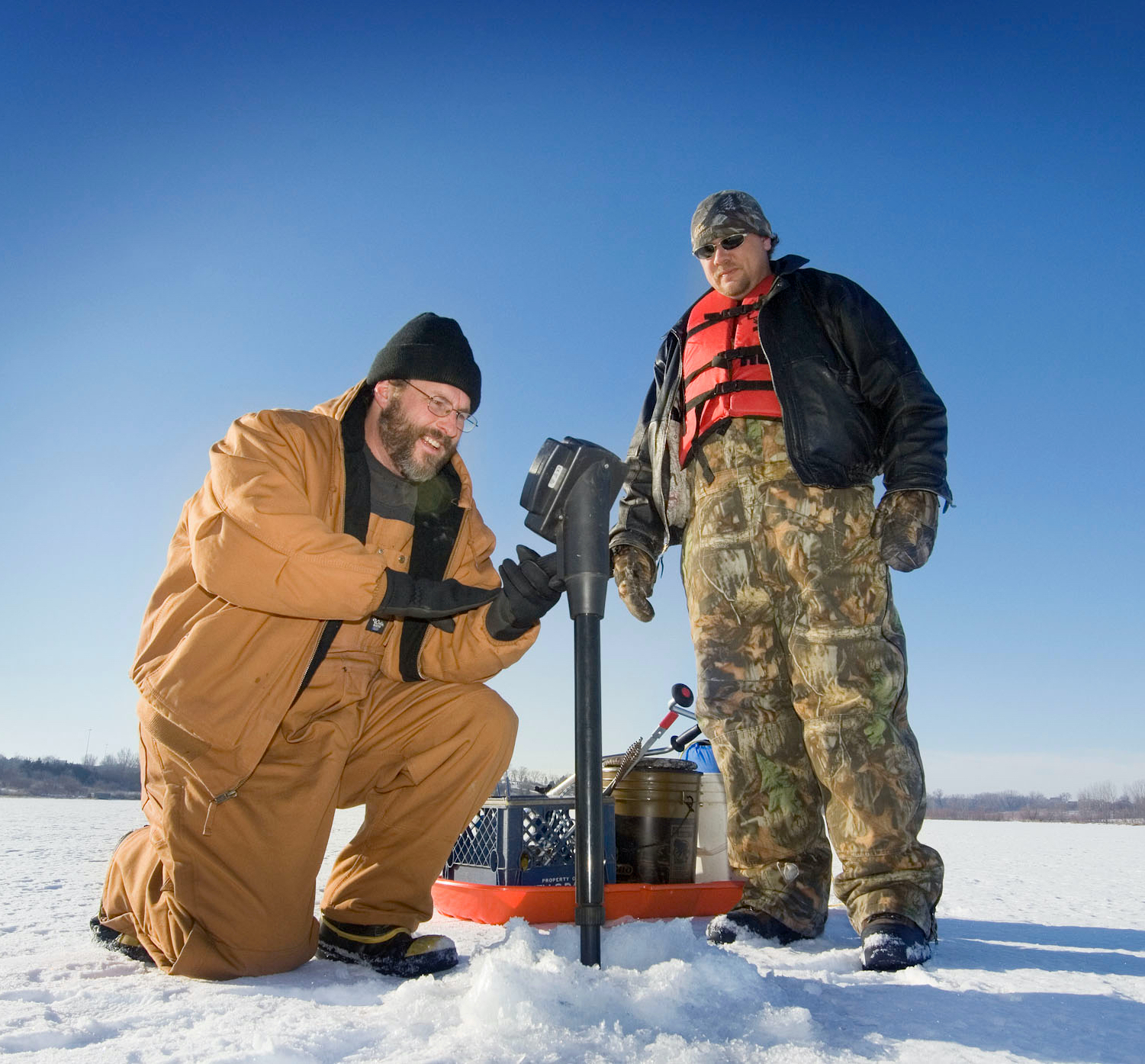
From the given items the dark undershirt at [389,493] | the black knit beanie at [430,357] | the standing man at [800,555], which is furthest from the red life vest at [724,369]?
the dark undershirt at [389,493]

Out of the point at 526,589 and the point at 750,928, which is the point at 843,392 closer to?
the point at 526,589

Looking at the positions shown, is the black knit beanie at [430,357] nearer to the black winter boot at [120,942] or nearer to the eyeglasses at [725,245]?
the eyeglasses at [725,245]

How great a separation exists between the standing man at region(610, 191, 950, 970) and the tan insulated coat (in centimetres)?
132

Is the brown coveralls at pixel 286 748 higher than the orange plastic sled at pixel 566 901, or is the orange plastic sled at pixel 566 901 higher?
the brown coveralls at pixel 286 748

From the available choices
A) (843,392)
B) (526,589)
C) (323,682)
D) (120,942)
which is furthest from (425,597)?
(843,392)

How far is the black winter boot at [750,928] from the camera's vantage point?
2.45 meters

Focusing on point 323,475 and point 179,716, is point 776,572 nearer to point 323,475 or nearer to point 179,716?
point 323,475

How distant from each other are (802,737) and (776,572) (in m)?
0.56

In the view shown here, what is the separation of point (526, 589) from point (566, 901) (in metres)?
1.22

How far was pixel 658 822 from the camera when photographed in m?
3.09

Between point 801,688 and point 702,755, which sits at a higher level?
point 801,688

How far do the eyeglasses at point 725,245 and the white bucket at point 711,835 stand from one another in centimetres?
197

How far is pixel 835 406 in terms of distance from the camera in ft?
8.85

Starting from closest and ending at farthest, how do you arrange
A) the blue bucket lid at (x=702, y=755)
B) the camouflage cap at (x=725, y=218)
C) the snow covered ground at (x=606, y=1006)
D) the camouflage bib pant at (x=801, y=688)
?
1. the snow covered ground at (x=606, y=1006)
2. the camouflage bib pant at (x=801, y=688)
3. the camouflage cap at (x=725, y=218)
4. the blue bucket lid at (x=702, y=755)
